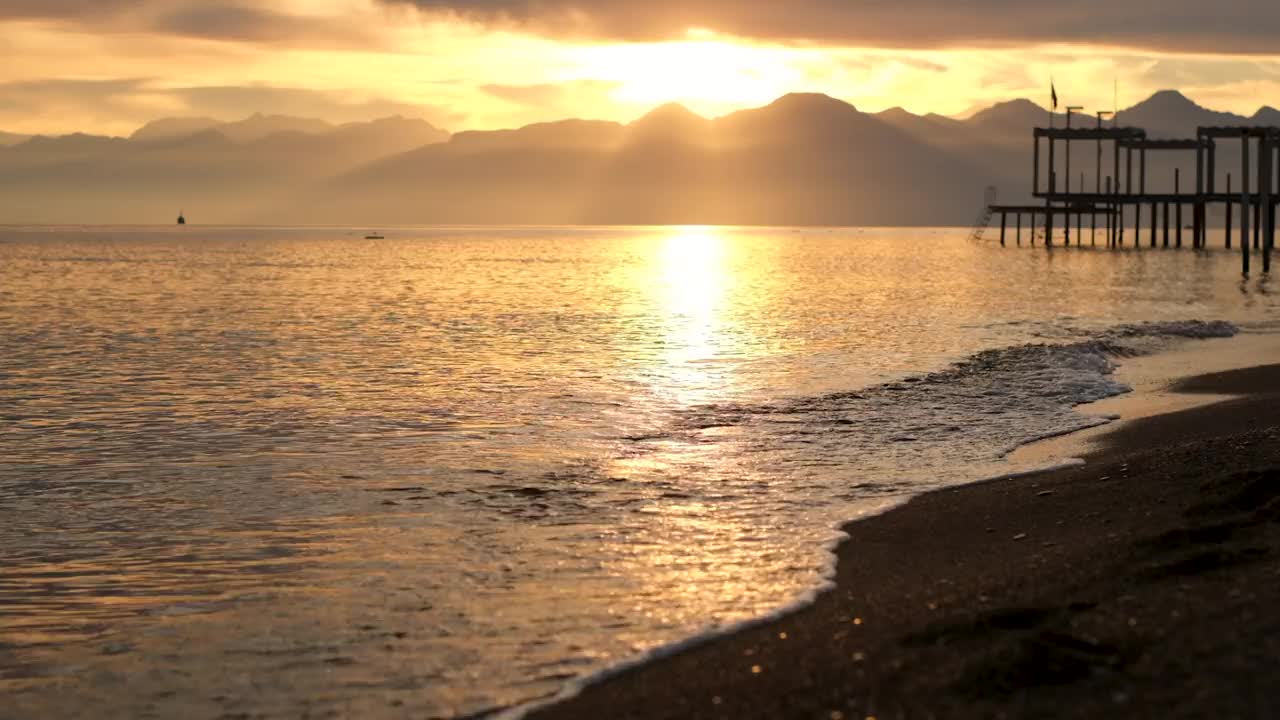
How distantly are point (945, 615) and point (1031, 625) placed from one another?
1.74ft

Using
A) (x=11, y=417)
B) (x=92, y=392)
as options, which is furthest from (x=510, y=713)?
(x=92, y=392)

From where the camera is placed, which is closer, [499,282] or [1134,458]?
[1134,458]

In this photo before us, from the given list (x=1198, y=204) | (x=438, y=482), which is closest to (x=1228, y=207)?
(x=1198, y=204)

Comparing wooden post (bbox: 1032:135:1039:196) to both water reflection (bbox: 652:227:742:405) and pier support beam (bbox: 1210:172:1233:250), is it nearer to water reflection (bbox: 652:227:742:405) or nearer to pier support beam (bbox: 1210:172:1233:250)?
pier support beam (bbox: 1210:172:1233:250)

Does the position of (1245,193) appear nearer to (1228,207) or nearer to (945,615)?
(1228,207)

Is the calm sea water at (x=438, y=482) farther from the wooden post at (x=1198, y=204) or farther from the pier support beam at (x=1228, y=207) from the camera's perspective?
the wooden post at (x=1198, y=204)

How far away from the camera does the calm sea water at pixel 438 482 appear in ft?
23.6

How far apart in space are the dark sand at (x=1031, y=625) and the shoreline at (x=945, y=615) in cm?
2

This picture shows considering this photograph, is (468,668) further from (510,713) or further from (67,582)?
(67,582)

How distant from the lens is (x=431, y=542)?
982 cm

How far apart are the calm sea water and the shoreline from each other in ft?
1.59

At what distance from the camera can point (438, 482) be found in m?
12.4

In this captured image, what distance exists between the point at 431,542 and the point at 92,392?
1219 cm

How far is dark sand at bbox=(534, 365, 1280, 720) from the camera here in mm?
5375
